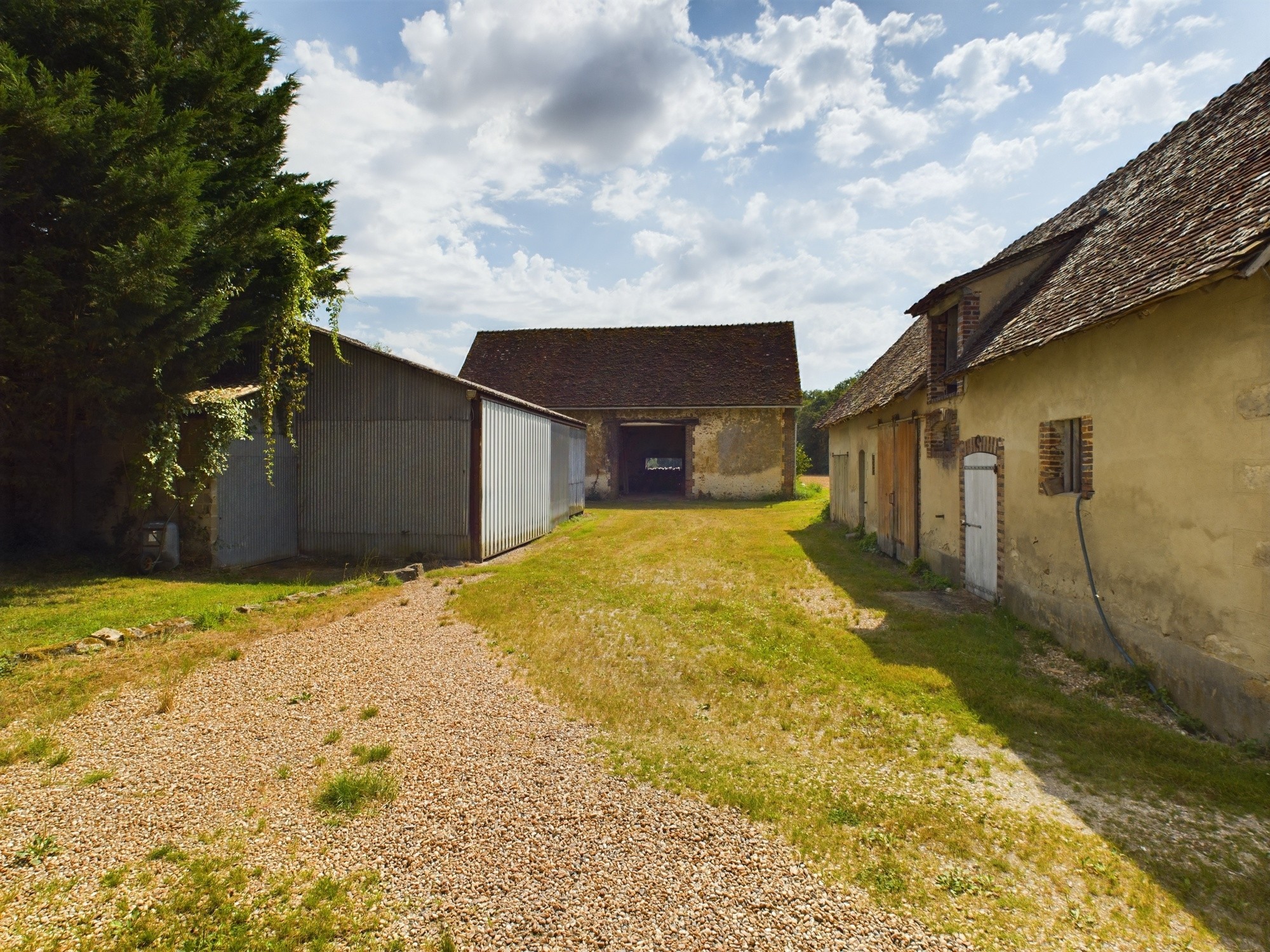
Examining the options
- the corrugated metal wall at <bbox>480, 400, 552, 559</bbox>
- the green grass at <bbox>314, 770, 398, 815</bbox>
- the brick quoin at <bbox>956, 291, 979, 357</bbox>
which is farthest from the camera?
the corrugated metal wall at <bbox>480, 400, 552, 559</bbox>

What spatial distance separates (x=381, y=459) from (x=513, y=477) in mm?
2692

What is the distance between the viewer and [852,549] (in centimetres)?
1392

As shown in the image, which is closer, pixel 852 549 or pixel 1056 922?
pixel 1056 922

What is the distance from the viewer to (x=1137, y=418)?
5.70m

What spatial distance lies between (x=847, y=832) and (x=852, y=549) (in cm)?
1102

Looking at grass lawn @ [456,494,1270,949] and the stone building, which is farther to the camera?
the stone building

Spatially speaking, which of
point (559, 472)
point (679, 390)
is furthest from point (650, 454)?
point (559, 472)

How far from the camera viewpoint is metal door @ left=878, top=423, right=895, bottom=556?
12.9m

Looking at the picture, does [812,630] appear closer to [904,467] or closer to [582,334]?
[904,467]

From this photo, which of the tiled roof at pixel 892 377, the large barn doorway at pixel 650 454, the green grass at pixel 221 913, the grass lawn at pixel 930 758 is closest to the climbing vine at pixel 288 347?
the grass lawn at pixel 930 758

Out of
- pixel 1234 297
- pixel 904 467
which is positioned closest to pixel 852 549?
pixel 904 467

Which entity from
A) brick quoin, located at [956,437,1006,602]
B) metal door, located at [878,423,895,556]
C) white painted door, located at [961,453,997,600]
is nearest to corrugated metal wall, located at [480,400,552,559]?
metal door, located at [878,423,895,556]

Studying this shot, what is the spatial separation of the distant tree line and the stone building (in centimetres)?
2916

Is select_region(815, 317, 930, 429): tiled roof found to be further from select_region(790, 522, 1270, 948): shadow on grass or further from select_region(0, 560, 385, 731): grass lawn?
select_region(0, 560, 385, 731): grass lawn
